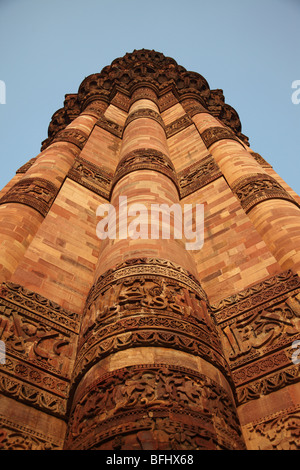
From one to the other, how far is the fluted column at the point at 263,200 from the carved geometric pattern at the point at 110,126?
328 cm

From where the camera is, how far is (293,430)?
3771mm

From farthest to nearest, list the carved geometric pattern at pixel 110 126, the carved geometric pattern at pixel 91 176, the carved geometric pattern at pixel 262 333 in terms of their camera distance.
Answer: the carved geometric pattern at pixel 110 126
the carved geometric pattern at pixel 91 176
the carved geometric pattern at pixel 262 333

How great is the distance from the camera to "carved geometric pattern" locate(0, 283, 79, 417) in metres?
4.30

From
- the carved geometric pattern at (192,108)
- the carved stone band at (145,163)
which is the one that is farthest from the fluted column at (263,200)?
the carved geometric pattern at (192,108)

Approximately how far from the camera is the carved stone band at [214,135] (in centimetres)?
1141

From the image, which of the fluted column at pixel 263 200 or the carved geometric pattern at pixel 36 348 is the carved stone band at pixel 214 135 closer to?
the fluted column at pixel 263 200

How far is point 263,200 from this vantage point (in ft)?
24.6

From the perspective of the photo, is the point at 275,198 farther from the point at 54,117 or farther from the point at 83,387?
the point at 54,117

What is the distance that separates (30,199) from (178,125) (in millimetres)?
7831

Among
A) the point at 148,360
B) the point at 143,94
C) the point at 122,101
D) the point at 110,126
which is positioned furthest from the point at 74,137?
the point at 148,360

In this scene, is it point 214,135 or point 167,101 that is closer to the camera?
point 214,135

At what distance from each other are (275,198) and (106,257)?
3.48m

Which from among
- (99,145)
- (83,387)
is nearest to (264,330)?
(83,387)

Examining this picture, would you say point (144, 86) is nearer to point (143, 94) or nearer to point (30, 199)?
point (143, 94)
